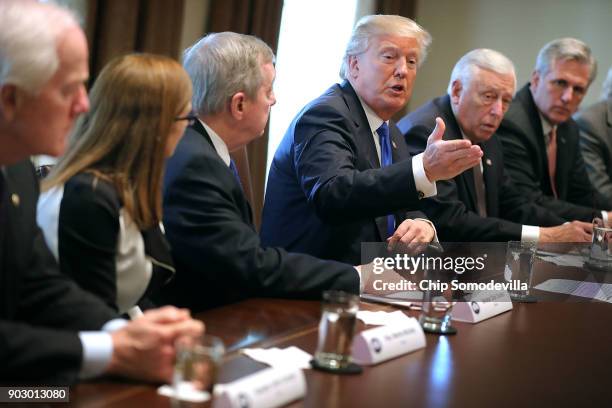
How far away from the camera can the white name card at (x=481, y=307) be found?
87.4 inches

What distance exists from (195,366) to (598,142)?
484cm

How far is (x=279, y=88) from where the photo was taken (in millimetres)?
5770

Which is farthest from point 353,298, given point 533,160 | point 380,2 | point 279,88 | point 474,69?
point 380,2

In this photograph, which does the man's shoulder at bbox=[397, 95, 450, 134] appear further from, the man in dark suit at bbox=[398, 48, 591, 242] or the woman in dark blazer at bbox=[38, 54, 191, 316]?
the woman in dark blazer at bbox=[38, 54, 191, 316]

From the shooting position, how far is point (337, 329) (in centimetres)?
167

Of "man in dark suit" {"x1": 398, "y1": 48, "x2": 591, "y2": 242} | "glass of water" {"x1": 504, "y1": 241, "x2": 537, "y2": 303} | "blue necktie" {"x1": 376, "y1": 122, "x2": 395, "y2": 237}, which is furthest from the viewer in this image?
"man in dark suit" {"x1": 398, "y1": 48, "x2": 591, "y2": 242}

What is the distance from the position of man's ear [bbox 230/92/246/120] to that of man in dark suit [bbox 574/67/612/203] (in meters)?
3.55

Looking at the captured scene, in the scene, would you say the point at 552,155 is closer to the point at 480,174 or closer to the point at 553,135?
the point at 553,135

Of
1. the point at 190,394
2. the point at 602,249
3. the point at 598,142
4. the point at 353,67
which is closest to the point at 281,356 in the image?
the point at 190,394

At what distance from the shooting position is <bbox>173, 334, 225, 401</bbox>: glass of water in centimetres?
130

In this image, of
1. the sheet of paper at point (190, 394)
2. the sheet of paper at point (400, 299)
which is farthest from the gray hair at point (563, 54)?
the sheet of paper at point (190, 394)

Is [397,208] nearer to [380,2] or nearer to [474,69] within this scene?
[474,69]

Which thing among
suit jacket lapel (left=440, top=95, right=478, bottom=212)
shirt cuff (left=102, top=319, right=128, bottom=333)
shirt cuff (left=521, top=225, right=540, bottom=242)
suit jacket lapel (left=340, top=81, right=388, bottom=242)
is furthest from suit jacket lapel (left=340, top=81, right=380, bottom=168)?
shirt cuff (left=102, top=319, right=128, bottom=333)

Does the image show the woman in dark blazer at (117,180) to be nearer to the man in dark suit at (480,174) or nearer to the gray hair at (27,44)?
the gray hair at (27,44)
